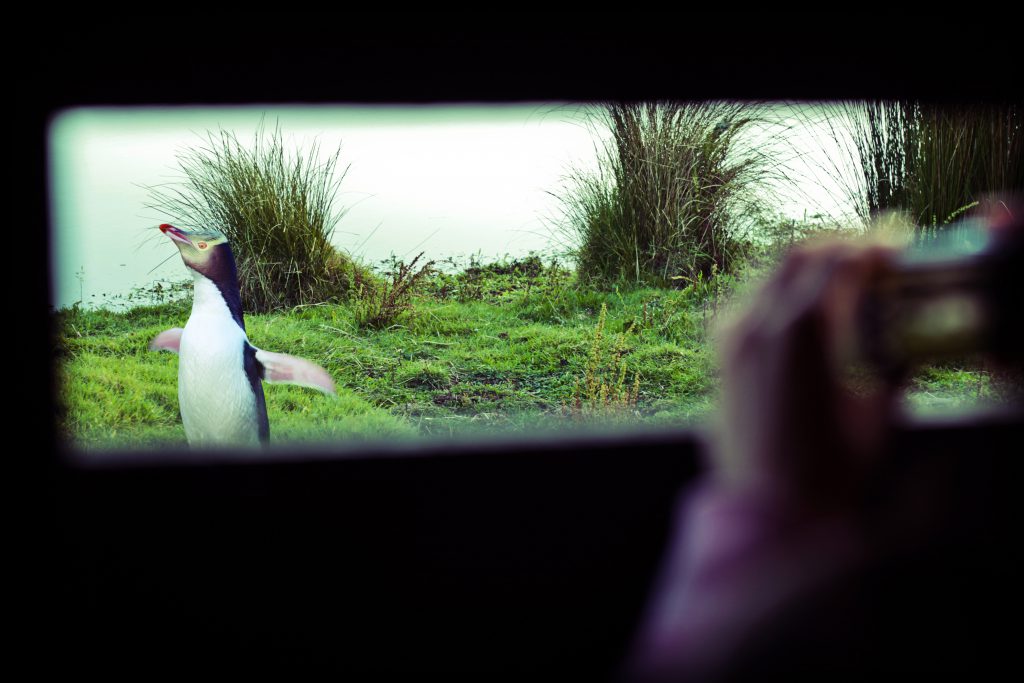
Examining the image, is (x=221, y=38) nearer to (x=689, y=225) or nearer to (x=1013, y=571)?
(x=1013, y=571)

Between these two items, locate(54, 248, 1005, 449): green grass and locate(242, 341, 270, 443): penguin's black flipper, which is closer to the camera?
locate(242, 341, 270, 443): penguin's black flipper

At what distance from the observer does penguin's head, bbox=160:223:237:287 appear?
2281 millimetres

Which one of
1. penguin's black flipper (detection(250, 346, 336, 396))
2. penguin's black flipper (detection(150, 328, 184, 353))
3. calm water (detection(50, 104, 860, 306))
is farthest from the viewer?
calm water (detection(50, 104, 860, 306))

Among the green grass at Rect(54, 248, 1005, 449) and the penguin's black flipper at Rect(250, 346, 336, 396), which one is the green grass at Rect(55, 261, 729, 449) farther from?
the penguin's black flipper at Rect(250, 346, 336, 396)

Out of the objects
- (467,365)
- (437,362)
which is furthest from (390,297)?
(467,365)

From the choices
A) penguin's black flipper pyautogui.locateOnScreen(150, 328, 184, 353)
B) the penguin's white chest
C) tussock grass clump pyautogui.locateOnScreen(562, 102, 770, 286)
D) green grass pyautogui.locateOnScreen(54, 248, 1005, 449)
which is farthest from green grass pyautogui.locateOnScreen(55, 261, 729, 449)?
the penguin's white chest

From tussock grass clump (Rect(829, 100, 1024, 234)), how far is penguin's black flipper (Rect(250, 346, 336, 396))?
105 inches

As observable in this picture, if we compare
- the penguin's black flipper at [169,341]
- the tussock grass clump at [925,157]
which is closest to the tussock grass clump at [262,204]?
the penguin's black flipper at [169,341]

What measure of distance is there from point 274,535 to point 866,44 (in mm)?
1374

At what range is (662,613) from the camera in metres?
0.44

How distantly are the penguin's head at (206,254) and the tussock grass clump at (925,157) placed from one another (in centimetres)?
279

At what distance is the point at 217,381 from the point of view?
7.57 feet

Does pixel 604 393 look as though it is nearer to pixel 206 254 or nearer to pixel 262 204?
pixel 262 204

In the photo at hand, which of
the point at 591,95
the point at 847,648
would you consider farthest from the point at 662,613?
the point at 591,95
